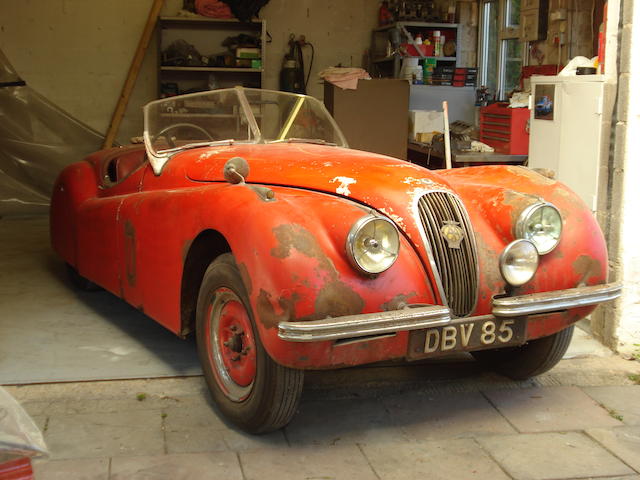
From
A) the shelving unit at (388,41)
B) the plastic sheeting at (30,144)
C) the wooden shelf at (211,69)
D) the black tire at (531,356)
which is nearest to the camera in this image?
the black tire at (531,356)

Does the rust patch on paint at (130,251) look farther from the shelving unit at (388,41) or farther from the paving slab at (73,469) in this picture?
the shelving unit at (388,41)

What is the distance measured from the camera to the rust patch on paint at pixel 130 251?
13.6ft

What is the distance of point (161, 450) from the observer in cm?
316

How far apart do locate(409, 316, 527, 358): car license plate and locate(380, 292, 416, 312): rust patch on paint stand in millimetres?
113

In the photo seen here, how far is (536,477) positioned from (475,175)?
1526 millimetres

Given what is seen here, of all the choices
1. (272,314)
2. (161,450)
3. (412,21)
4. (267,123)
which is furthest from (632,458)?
(412,21)

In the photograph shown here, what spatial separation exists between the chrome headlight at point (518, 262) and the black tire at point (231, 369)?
0.89m

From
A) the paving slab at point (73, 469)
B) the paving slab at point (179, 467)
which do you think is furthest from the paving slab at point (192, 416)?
the paving slab at point (73, 469)

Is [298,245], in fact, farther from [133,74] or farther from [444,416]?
[133,74]

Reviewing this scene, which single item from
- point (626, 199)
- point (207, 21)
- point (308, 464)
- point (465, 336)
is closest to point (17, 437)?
point (308, 464)

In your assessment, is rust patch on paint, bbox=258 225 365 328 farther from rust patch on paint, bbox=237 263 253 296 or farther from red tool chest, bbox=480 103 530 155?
red tool chest, bbox=480 103 530 155

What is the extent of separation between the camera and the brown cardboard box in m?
8.26

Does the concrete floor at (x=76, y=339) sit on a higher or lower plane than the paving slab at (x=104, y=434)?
higher

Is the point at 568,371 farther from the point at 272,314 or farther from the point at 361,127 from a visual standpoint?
the point at 361,127
